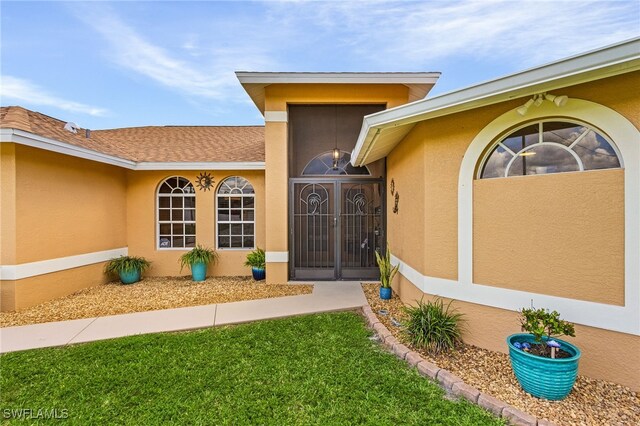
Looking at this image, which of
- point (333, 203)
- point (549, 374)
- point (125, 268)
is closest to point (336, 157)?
point (333, 203)

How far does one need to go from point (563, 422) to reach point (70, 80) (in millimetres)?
17311

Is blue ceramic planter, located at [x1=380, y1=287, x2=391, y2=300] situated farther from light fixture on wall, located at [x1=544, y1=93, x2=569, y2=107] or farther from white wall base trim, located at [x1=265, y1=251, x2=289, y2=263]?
light fixture on wall, located at [x1=544, y1=93, x2=569, y2=107]

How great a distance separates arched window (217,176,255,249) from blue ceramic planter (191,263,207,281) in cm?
89

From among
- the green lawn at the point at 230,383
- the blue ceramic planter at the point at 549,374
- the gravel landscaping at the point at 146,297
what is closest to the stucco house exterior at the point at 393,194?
the gravel landscaping at the point at 146,297

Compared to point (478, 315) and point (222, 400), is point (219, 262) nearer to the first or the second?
point (222, 400)

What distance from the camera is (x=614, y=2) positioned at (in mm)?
4770

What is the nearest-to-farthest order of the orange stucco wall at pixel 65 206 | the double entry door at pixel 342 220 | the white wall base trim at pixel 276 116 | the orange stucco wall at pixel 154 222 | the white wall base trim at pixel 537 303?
the white wall base trim at pixel 537 303 → the orange stucco wall at pixel 65 206 → the white wall base trim at pixel 276 116 → the double entry door at pixel 342 220 → the orange stucco wall at pixel 154 222

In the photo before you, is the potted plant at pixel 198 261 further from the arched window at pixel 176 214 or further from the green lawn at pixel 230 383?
the green lawn at pixel 230 383

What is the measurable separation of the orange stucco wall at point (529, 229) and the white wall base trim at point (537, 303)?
0.07m

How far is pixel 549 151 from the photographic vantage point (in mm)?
3420

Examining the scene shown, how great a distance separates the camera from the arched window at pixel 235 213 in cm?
885

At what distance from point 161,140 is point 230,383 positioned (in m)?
9.75

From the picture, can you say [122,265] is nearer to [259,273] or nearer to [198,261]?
[198,261]

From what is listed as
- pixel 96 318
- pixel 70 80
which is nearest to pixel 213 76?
pixel 70 80
